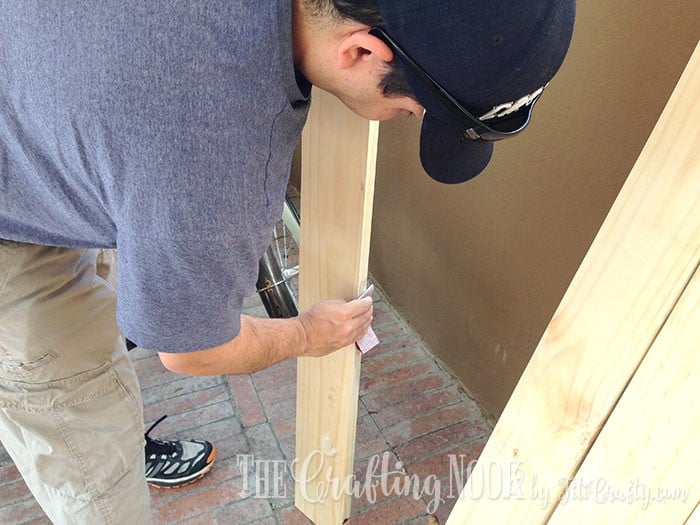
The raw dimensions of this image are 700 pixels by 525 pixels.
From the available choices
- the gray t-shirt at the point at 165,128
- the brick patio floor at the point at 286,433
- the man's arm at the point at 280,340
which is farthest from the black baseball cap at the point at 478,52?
the brick patio floor at the point at 286,433

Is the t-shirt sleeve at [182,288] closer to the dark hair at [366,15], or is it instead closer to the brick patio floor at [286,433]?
the dark hair at [366,15]

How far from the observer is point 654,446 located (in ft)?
2.29

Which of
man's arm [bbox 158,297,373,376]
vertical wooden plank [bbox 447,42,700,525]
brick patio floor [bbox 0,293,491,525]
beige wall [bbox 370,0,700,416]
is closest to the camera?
vertical wooden plank [bbox 447,42,700,525]

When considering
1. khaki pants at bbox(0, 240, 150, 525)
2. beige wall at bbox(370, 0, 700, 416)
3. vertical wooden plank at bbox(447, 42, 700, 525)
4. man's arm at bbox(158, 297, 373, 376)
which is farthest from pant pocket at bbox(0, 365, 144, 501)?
beige wall at bbox(370, 0, 700, 416)

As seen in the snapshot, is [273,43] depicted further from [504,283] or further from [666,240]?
[504,283]

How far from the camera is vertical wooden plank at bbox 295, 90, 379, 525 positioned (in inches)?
A: 42.0

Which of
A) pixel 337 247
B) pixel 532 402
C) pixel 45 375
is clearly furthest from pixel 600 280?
pixel 45 375

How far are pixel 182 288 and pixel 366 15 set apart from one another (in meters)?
0.40

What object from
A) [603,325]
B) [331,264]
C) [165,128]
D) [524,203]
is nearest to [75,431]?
[331,264]

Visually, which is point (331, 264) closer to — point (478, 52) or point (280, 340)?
point (280, 340)

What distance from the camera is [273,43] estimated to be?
687mm

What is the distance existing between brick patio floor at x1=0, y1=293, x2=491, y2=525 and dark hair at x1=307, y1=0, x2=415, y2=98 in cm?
135

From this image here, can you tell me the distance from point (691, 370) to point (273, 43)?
59 cm

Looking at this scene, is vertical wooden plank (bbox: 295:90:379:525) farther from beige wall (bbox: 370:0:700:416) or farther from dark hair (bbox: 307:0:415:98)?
beige wall (bbox: 370:0:700:416)
